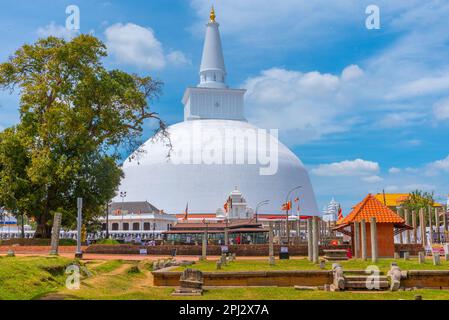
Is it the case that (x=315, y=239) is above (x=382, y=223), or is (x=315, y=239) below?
below

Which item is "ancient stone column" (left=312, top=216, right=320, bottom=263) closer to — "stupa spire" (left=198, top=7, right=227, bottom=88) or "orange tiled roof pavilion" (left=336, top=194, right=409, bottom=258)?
"orange tiled roof pavilion" (left=336, top=194, right=409, bottom=258)

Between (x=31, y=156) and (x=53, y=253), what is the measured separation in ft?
42.2

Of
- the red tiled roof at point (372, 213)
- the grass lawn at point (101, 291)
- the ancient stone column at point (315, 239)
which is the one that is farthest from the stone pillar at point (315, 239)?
the grass lawn at point (101, 291)

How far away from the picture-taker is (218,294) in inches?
719

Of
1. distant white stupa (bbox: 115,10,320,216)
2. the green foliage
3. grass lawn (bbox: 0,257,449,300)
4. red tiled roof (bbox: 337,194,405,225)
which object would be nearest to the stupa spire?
distant white stupa (bbox: 115,10,320,216)

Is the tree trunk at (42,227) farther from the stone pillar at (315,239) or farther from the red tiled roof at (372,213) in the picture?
the red tiled roof at (372,213)

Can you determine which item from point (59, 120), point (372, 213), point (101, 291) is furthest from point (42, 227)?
point (101, 291)

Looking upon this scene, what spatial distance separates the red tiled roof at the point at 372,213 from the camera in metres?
33.5

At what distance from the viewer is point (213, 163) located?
89188 millimetres

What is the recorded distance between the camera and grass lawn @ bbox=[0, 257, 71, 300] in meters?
15.4

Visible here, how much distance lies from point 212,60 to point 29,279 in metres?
81.6

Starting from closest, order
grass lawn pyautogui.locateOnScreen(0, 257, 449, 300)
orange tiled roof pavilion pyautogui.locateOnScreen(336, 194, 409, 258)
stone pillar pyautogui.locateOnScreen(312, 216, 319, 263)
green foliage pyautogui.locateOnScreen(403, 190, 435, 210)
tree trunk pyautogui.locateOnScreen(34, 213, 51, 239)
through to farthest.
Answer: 1. grass lawn pyautogui.locateOnScreen(0, 257, 449, 300)
2. stone pillar pyautogui.locateOnScreen(312, 216, 319, 263)
3. orange tiled roof pavilion pyautogui.locateOnScreen(336, 194, 409, 258)
4. tree trunk pyautogui.locateOnScreen(34, 213, 51, 239)
5. green foliage pyautogui.locateOnScreen(403, 190, 435, 210)

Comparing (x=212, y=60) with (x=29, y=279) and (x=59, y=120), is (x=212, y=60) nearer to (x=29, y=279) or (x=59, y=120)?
(x=59, y=120)
